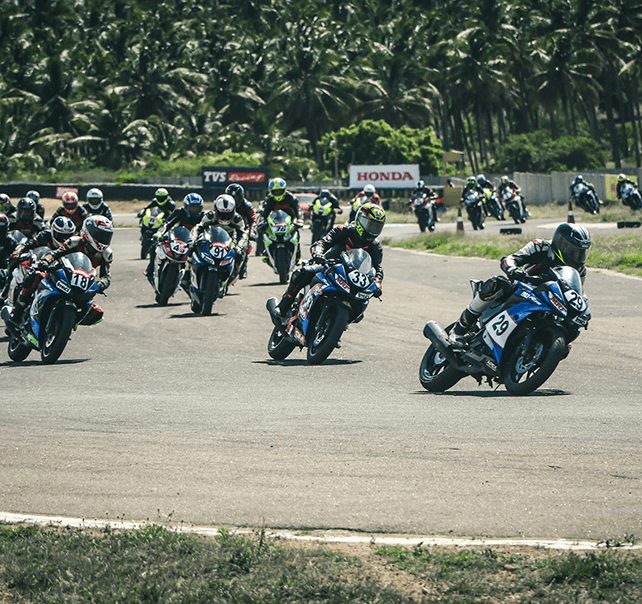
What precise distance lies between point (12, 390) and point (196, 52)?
82.3 m

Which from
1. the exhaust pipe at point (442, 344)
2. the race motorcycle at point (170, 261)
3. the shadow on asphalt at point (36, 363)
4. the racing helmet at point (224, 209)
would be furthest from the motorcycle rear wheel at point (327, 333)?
the race motorcycle at point (170, 261)

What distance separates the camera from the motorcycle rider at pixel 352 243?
10664 millimetres

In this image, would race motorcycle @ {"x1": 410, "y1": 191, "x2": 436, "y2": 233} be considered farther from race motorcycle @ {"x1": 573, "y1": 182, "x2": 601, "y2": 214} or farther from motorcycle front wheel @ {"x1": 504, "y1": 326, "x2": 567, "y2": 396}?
motorcycle front wheel @ {"x1": 504, "y1": 326, "x2": 567, "y2": 396}

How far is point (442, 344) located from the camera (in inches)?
347

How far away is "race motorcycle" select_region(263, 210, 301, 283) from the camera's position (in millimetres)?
18922

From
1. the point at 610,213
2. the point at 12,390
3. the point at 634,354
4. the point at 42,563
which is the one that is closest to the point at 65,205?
the point at 12,390

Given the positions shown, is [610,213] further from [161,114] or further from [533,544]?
[161,114]

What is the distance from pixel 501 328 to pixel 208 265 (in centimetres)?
750

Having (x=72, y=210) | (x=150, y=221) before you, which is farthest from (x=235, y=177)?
(x=72, y=210)

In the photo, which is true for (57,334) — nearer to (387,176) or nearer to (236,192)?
(236,192)

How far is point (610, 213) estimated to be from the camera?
132 feet

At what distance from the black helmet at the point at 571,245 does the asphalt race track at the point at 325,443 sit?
45.7 inches

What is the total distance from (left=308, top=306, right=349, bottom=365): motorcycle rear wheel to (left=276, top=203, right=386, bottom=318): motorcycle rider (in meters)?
0.47

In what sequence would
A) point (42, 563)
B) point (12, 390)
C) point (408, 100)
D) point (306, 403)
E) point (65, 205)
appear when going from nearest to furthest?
1. point (42, 563)
2. point (306, 403)
3. point (12, 390)
4. point (65, 205)
5. point (408, 100)
